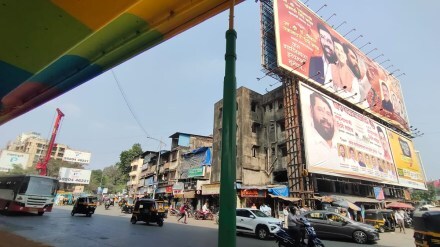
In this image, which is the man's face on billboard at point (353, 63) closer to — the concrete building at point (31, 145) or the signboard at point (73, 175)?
the signboard at point (73, 175)

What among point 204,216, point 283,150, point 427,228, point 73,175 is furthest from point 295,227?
point 73,175

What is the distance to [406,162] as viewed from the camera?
38.8 m

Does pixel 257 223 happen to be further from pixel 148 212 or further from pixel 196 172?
pixel 196 172

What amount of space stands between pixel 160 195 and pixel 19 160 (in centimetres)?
3753

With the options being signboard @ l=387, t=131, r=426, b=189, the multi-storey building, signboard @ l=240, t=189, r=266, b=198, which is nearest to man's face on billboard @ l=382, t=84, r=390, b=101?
signboard @ l=387, t=131, r=426, b=189

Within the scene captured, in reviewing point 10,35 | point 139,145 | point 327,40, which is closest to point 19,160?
point 139,145

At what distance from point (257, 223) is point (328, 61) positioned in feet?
78.1

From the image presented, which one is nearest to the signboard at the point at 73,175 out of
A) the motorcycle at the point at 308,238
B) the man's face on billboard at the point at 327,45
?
the man's face on billboard at the point at 327,45

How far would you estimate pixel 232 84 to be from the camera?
→ 3.30 metres

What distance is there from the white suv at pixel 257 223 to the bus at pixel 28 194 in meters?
15.1

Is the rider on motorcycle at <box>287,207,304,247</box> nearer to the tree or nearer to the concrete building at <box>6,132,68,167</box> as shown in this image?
the tree

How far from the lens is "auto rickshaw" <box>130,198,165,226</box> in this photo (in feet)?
58.8

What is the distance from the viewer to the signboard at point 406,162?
1434 inches

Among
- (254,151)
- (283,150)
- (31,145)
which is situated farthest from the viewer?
(31,145)
